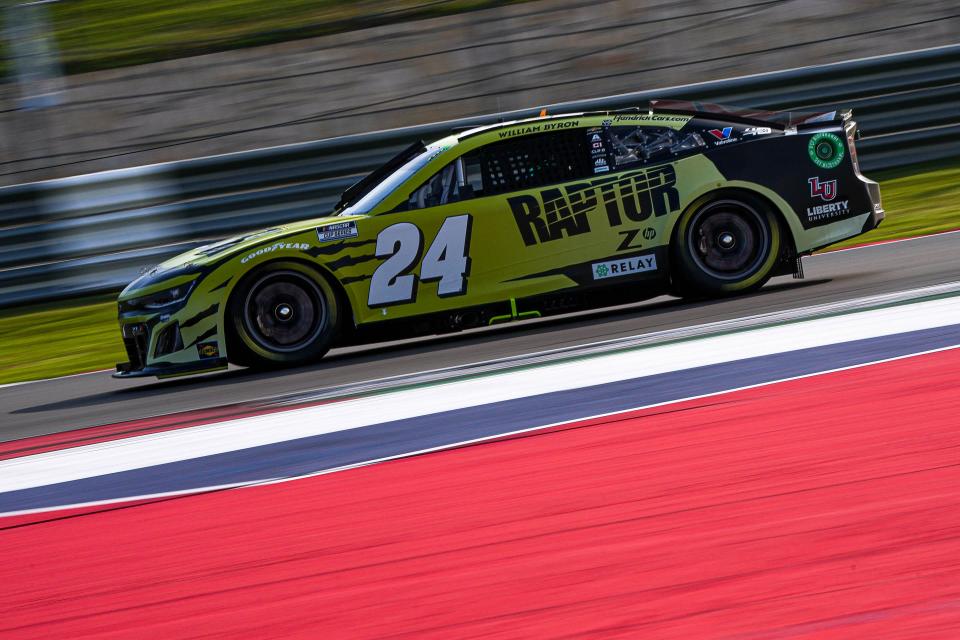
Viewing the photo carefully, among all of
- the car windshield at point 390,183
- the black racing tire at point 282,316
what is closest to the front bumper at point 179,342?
the black racing tire at point 282,316

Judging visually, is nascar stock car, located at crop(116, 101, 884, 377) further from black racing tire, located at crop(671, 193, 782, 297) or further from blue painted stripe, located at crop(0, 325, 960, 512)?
blue painted stripe, located at crop(0, 325, 960, 512)

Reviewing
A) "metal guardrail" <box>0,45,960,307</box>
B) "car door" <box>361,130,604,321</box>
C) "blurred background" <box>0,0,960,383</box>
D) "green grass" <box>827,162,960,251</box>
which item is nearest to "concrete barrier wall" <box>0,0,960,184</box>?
"blurred background" <box>0,0,960,383</box>

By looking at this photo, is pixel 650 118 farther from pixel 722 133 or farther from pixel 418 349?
pixel 418 349

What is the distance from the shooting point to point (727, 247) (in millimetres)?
8180

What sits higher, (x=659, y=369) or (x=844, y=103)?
(x=844, y=103)

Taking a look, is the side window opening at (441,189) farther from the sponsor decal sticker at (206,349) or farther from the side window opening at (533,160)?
the sponsor decal sticker at (206,349)

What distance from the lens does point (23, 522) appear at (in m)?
5.02

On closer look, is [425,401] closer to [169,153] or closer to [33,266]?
[33,266]

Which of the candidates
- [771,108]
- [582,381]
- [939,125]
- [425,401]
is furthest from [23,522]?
[939,125]

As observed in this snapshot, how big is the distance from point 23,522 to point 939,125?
10.1 m

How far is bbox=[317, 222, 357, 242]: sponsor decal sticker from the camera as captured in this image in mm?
7820

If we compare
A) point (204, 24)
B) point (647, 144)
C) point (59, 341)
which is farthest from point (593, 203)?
point (204, 24)

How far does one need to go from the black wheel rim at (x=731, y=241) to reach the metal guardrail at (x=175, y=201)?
147 inches

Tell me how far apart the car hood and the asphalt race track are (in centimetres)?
69
